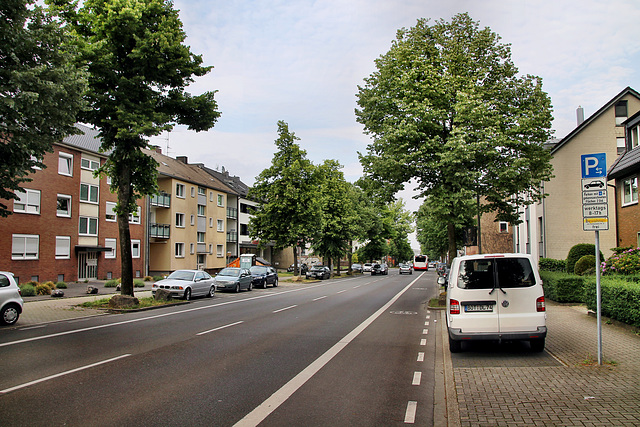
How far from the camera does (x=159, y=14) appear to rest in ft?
54.6

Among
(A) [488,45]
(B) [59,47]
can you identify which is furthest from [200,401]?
(A) [488,45]

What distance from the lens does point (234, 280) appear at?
2741 cm

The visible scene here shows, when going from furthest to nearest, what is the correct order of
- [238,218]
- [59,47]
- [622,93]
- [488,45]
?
[238,218] → [622,93] → [488,45] → [59,47]

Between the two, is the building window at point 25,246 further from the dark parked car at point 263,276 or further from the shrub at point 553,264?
the shrub at point 553,264

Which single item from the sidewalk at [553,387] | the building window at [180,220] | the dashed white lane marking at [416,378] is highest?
the building window at [180,220]

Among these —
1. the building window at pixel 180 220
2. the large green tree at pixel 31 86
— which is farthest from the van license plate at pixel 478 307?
the building window at pixel 180 220

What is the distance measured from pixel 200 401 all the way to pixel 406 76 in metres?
13.9

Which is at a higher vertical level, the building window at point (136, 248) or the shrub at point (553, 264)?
the building window at point (136, 248)

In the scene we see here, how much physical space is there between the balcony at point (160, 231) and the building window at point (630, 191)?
35.6m

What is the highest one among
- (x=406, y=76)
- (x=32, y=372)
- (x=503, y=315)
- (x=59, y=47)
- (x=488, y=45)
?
(x=488, y=45)

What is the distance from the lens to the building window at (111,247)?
116 ft

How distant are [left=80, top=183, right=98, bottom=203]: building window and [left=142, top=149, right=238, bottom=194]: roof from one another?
25.5 feet

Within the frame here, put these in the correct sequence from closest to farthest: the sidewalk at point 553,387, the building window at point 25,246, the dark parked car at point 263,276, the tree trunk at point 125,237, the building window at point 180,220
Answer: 1. the sidewalk at point 553,387
2. the tree trunk at point 125,237
3. the building window at point 25,246
4. the dark parked car at point 263,276
5. the building window at point 180,220

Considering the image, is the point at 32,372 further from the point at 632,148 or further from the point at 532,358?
the point at 632,148
